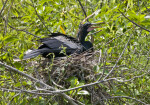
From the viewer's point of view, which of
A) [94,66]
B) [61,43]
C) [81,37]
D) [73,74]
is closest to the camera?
[94,66]

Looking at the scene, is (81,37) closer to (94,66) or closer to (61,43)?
(61,43)

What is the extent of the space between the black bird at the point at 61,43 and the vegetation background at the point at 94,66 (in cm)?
15

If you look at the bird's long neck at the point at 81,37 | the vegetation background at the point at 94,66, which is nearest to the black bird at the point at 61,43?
the bird's long neck at the point at 81,37

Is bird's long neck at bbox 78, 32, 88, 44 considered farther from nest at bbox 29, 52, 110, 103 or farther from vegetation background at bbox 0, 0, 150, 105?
nest at bbox 29, 52, 110, 103

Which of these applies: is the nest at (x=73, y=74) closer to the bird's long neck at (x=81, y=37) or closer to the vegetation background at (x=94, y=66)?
the vegetation background at (x=94, y=66)

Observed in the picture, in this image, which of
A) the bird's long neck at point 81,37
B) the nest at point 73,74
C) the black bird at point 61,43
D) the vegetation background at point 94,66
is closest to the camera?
the vegetation background at point 94,66

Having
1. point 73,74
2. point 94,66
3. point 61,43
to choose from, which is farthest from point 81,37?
point 94,66

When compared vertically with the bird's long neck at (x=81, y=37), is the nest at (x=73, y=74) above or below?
below

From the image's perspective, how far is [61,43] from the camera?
155 inches

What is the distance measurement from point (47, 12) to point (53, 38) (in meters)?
0.44

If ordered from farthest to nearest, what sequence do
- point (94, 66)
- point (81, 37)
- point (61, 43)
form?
point (81, 37) → point (61, 43) → point (94, 66)

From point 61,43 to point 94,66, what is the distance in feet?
3.85

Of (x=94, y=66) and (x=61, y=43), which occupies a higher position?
(x=61, y=43)

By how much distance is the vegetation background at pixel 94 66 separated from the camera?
2.56 meters
